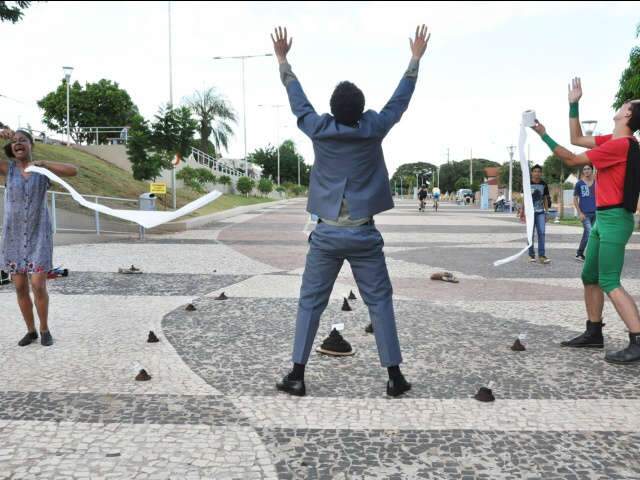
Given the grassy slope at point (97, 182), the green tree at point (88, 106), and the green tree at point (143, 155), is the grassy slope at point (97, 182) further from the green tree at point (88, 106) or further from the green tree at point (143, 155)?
the green tree at point (88, 106)

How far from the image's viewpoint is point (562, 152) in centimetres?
421

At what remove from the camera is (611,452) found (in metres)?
2.79

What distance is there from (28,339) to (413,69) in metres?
3.54

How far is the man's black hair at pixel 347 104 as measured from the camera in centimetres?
335

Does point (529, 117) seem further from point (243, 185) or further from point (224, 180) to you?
point (243, 185)

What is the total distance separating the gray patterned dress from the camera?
4.63 meters

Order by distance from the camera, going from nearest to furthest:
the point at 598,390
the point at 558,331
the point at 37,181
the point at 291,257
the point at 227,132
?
the point at 598,390 → the point at 37,181 → the point at 558,331 → the point at 291,257 → the point at 227,132

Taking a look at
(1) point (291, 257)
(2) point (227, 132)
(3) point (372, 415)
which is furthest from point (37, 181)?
(2) point (227, 132)

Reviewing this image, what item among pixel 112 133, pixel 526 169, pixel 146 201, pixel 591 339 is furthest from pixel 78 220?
pixel 112 133

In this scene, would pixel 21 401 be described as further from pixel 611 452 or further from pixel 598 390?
pixel 598 390

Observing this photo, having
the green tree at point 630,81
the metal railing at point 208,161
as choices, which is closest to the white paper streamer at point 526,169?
the green tree at point 630,81

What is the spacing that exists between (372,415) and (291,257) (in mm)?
7955

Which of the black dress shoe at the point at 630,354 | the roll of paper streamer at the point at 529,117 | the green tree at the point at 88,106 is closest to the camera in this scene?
the black dress shoe at the point at 630,354

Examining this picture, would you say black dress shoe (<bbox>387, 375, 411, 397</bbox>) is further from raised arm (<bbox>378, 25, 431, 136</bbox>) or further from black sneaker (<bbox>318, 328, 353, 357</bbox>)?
raised arm (<bbox>378, 25, 431, 136</bbox>)
